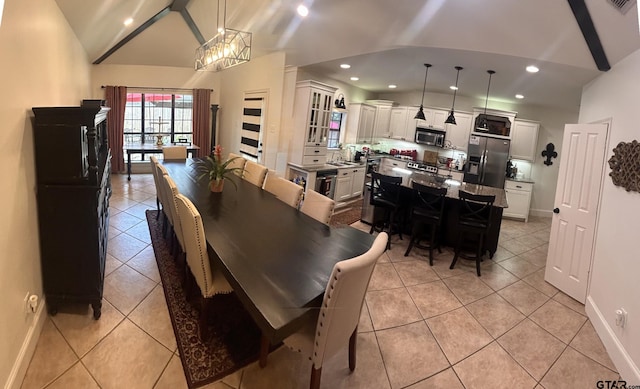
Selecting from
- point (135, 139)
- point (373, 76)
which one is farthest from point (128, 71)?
point (373, 76)

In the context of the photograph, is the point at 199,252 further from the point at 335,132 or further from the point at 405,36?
the point at 335,132

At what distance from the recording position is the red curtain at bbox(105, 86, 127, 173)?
23.8ft

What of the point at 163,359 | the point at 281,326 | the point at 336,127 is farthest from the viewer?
the point at 336,127

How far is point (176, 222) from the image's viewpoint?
113 inches

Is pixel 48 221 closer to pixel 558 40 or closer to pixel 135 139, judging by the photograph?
pixel 558 40

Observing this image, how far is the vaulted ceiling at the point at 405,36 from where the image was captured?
2938 mm

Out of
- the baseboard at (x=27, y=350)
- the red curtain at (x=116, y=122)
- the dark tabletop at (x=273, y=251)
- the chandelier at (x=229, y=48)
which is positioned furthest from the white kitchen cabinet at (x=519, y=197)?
the red curtain at (x=116, y=122)

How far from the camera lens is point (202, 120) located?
8094mm

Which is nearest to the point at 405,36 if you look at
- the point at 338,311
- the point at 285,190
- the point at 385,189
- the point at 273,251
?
the point at 385,189

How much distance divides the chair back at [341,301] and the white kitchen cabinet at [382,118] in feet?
21.3

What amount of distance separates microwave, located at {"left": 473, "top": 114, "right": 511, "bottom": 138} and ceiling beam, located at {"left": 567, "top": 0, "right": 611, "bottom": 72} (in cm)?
346

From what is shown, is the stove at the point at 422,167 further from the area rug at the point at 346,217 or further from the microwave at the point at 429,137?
the area rug at the point at 346,217

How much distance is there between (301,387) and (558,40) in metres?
3.68

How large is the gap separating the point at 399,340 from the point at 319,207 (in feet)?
4.13
